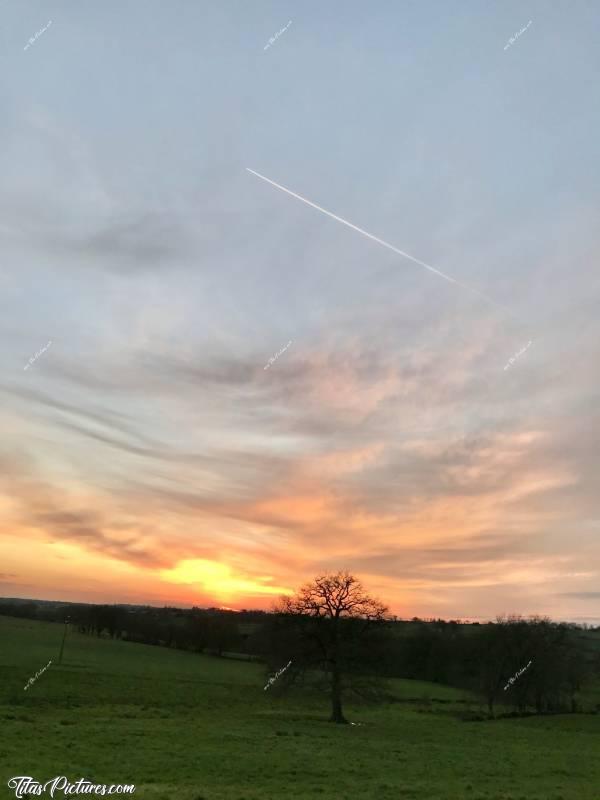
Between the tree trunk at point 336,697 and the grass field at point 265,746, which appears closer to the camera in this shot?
the grass field at point 265,746

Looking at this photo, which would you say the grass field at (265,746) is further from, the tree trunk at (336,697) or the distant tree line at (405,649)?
the distant tree line at (405,649)

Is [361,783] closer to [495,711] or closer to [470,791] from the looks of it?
[470,791]

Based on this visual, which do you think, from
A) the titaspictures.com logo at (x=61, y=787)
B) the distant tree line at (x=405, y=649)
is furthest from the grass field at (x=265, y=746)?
the distant tree line at (x=405, y=649)

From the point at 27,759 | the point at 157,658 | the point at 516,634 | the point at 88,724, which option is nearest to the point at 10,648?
the point at 157,658

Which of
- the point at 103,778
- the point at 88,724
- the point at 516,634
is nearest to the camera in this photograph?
the point at 103,778

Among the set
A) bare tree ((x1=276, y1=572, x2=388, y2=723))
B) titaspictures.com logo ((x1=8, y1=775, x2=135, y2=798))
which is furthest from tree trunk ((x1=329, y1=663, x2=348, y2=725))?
titaspictures.com logo ((x1=8, y1=775, x2=135, y2=798))

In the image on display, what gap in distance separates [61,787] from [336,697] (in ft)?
101

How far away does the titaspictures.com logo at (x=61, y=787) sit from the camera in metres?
16.6

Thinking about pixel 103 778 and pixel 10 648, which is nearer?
pixel 103 778

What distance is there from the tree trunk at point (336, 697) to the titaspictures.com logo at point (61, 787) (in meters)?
28.9

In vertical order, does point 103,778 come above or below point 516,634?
below

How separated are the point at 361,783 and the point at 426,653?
93585 mm

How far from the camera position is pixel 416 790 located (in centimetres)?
2098

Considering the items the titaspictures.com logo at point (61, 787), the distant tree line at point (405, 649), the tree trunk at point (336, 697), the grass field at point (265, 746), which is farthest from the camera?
the distant tree line at point (405, 649)
